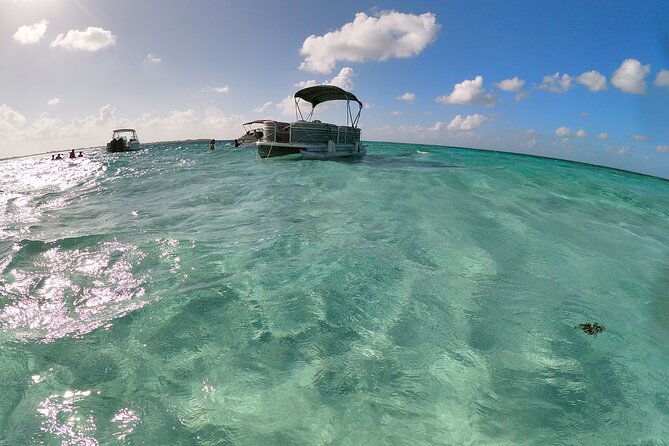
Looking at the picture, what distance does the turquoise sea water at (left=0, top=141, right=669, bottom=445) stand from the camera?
10.00 ft

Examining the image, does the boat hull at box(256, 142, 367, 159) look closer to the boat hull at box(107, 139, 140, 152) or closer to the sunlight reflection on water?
the sunlight reflection on water

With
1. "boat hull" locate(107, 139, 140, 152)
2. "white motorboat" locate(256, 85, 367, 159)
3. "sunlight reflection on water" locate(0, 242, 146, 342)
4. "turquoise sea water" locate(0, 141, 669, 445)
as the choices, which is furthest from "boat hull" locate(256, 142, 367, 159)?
"boat hull" locate(107, 139, 140, 152)

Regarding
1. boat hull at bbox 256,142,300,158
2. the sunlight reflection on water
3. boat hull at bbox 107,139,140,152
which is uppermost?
boat hull at bbox 107,139,140,152

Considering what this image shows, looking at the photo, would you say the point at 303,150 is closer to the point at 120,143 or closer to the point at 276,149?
the point at 276,149

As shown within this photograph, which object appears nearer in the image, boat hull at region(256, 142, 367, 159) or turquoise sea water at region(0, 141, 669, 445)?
turquoise sea water at region(0, 141, 669, 445)

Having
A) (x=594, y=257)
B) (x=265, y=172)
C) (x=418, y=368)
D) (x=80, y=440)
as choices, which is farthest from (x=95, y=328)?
(x=265, y=172)

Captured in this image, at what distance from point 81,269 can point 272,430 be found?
5528 mm

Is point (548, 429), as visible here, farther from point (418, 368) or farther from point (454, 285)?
point (454, 285)

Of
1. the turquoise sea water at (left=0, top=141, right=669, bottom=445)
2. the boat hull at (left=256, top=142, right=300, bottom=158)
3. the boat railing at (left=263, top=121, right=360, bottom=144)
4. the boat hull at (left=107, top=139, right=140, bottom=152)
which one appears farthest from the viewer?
the boat hull at (left=107, top=139, right=140, bottom=152)

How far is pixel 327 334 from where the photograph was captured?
169 inches

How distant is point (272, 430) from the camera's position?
2938 millimetres

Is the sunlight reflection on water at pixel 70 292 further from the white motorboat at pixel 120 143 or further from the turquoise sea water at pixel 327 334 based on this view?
the white motorboat at pixel 120 143

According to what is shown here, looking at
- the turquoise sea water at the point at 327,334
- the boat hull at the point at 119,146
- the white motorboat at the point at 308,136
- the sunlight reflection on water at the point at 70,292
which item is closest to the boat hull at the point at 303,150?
the white motorboat at the point at 308,136

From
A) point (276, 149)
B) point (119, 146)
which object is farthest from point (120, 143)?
point (276, 149)
